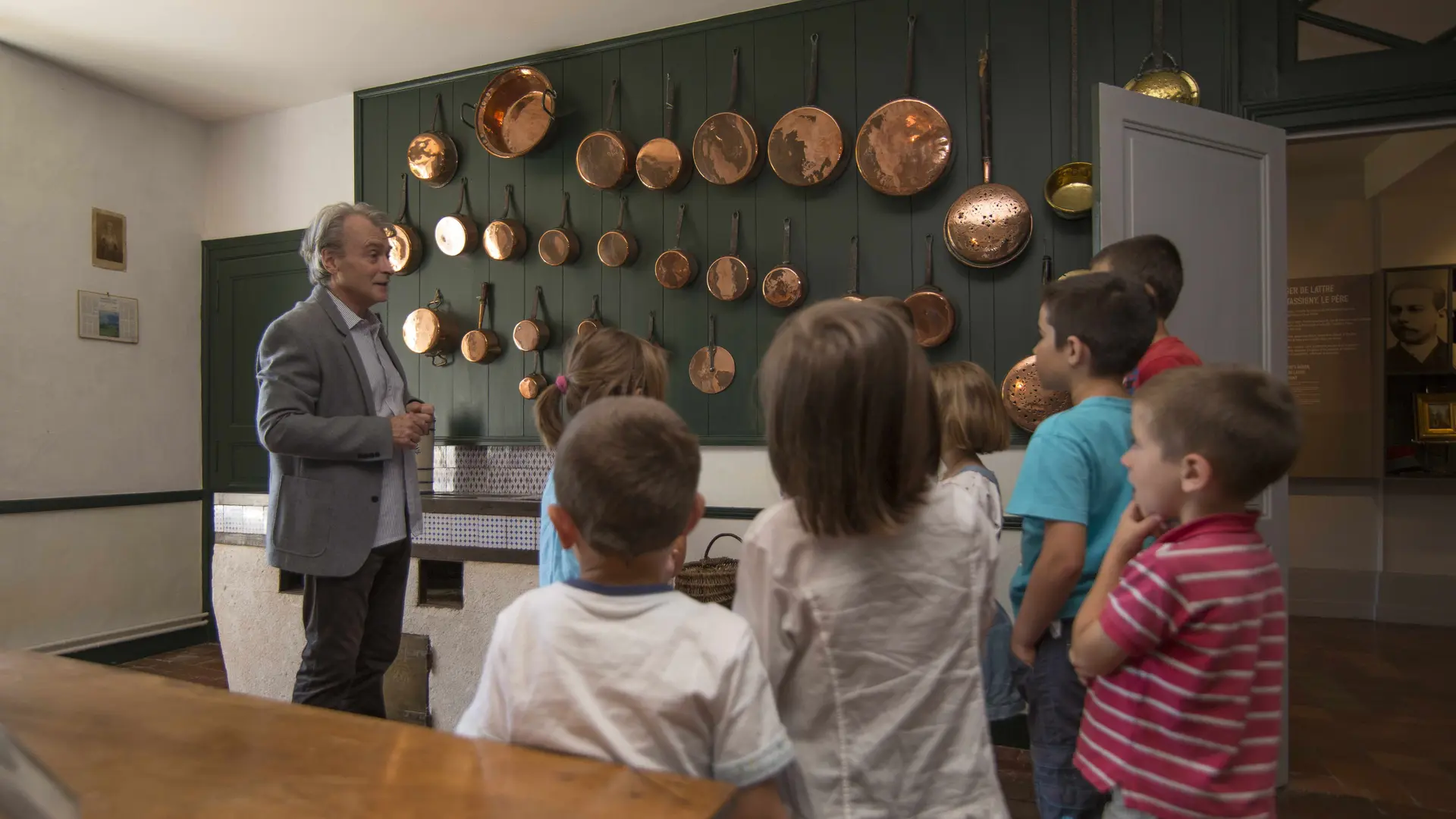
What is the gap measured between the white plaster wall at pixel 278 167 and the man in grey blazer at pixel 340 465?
2.60 metres

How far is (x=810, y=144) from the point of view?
11.6 ft

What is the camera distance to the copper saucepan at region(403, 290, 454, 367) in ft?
14.0

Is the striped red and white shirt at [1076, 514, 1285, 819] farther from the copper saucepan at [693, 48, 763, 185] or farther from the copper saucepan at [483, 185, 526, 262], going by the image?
the copper saucepan at [483, 185, 526, 262]

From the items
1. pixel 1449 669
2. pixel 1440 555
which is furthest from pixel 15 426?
pixel 1440 555

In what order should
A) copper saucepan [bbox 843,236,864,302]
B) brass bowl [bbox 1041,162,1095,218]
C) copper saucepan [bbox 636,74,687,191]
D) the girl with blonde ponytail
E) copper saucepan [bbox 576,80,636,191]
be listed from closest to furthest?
the girl with blonde ponytail, brass bowl [bbox 1041,162,1095,218], copper saucepan [bbox 843,236,864,302], copper saucepan [bbox 636,74,687,191], copper saucepan [bbox 576,80,636,191]

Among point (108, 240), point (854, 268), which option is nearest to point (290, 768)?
point (854, 268)

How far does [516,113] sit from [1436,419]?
5.79 meters

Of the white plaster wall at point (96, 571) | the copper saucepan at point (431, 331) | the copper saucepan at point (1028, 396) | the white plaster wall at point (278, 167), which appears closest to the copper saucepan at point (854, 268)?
the copper saucepan at point (1028, 396)

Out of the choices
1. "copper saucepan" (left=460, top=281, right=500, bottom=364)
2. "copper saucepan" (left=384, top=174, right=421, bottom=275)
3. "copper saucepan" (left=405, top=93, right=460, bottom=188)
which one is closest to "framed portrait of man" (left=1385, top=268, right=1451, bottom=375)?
"copper saucepan" (left=460, top=281, right=500, bottom=364)

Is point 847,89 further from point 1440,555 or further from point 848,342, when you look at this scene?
point 1440,555

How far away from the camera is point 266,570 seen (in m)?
3.58

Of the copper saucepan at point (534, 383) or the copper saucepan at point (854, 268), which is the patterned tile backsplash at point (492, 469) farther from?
the copper saucepan at point (854, 268)

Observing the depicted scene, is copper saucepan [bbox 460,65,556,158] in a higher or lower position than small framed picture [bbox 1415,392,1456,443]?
higher

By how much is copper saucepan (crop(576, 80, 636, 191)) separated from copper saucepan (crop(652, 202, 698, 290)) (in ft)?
1.07
